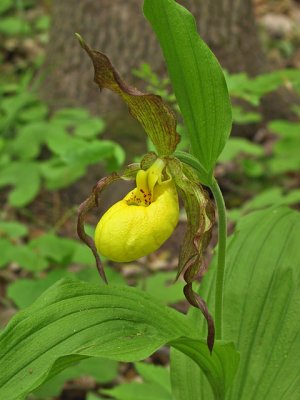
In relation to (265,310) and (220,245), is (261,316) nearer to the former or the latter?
(265,310)

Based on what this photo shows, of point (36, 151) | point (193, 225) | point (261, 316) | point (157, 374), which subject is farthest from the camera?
point (36, 151)

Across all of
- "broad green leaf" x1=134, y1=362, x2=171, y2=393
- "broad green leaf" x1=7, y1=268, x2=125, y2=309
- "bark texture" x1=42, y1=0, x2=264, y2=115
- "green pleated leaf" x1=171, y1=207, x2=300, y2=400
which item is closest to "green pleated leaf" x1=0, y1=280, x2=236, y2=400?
"green pleated leaf" x1=171, y1=207, x2=300, y2=400

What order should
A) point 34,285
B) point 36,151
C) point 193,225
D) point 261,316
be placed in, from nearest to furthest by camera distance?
point 193,225
point 261,316
point 34,285
point 36,151

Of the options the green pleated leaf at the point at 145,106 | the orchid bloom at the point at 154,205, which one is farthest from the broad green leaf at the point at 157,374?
the green pleated leaf at the point at 145,106

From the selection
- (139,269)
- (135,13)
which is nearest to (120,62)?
(135,13)

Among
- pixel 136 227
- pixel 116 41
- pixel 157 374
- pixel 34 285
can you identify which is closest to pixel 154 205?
pixel 136 227

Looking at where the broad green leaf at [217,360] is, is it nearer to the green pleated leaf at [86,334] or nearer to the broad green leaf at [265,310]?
the green pleated leaf at [86,334]

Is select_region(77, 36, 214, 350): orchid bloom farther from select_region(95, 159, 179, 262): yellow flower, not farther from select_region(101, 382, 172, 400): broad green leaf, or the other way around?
select_region(101, 382, 172, 400): broad green leaf
